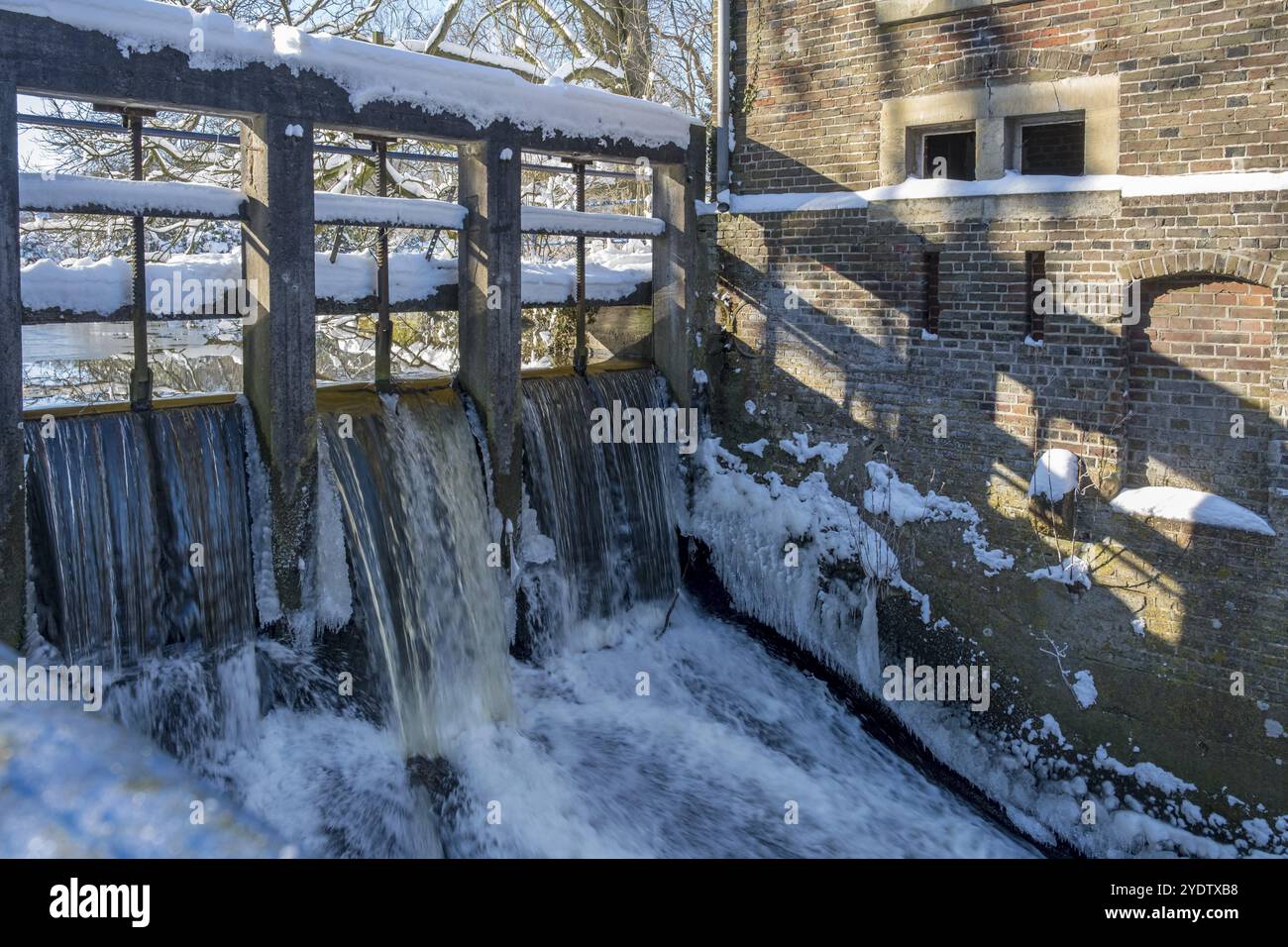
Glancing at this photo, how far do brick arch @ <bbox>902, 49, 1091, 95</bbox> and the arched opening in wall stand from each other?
1.53m

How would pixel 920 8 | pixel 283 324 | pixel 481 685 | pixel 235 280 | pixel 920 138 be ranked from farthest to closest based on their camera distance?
pixel 920 138
pixel 920 8
pixel 481 685
pixel 235 280
pixel 283 324

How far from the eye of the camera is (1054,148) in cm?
984

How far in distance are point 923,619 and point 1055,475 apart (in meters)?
1.46

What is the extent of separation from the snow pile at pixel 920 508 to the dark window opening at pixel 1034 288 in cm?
130

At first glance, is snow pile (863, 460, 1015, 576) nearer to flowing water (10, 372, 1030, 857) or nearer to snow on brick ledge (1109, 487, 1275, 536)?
snow on brick ledge (1109, 487, 1275, 536)

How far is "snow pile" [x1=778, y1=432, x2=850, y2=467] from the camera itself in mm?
8758

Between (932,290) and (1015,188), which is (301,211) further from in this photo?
(1015,188)

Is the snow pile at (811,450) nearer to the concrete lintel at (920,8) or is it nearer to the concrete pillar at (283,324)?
the concrete lintel at (920,8)

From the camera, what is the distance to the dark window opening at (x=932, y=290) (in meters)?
8.18

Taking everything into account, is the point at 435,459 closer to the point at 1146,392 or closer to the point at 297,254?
the point at 297,254

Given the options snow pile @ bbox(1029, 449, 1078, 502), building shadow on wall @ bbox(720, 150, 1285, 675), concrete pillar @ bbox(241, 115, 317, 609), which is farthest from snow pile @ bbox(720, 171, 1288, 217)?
concrete pillar @ bbox(241, 115, 317, 609)

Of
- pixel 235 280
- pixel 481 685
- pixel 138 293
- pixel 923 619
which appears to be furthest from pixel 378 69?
pixel 923 619

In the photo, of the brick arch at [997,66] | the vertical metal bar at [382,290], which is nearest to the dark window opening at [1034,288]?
the brick arch at [997,66]

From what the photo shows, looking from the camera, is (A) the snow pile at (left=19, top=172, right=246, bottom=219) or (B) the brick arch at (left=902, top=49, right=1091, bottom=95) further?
(B) the brick arch at (left=902, top=49, right=1091, bottom=95)
